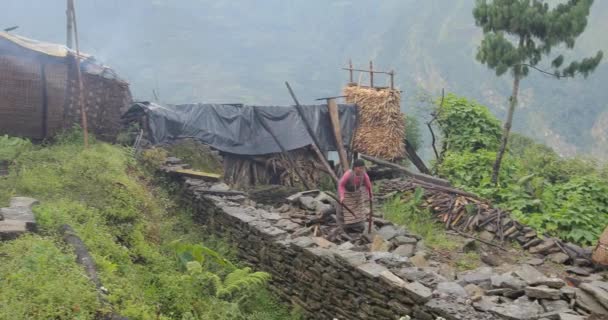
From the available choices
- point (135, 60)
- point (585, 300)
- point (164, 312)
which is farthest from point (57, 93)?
point (135, 60)

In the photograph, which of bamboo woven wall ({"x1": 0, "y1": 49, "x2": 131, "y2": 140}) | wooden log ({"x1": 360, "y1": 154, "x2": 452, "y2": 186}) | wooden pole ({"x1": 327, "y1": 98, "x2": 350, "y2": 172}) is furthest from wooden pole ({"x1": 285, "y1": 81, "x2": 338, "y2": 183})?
bamboo woven wall ({"x1": 0, "y1": 49, "x2": 131, "y2": 140})

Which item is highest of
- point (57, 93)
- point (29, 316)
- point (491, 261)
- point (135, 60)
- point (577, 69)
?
point (135, 60)

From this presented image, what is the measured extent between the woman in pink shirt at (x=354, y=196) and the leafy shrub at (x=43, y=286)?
15.4 feet

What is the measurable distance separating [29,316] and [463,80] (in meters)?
57.2

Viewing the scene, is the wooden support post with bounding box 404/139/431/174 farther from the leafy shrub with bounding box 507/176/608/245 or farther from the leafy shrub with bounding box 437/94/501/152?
the leafy shrub with bounding box 507/176/608/245

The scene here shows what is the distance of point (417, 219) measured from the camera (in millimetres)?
10992

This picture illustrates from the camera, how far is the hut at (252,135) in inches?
462

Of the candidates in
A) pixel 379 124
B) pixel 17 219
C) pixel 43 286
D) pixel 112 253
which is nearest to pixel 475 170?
pixel 379 124

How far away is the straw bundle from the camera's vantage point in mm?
14367

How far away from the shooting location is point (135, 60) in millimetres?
57812

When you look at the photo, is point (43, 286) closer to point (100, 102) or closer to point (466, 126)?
point (100, 102)

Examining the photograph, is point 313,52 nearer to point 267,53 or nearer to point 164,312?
point 267,53

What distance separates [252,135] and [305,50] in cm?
6585

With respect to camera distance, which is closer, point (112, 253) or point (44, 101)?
point (112, 253)
